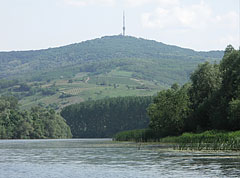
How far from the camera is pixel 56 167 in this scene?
5572 cm

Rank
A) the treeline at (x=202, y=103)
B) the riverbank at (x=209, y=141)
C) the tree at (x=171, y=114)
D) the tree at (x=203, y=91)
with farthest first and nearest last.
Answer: the tree at (x=171, y=114)
the tree at (x=203, y=91)
the treeline at (x=202, y=103)
the riverbank at (x=209, y=141)

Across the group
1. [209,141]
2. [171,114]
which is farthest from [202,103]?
[209,141]

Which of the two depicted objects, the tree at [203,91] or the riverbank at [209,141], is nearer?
the riverbank at [209,141]

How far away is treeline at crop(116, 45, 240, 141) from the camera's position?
10675 cm

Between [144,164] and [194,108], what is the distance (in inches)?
2705

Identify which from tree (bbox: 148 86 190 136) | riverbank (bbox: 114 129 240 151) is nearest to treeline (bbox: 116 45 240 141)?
tree (bbox: 148 86 190 136)

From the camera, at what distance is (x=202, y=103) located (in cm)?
11600

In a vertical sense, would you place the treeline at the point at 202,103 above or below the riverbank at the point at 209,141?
above

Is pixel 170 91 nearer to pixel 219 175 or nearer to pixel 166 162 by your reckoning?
pixel 166 162

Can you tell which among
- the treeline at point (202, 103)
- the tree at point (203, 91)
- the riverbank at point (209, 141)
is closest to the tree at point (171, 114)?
the treeline at point (202, 103)

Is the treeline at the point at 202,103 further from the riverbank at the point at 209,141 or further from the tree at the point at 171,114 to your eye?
the riverbank at the point at 209,141

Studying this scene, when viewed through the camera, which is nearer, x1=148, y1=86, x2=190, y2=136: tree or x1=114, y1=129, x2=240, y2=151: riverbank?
x1=114, y1=129, x2=240, y2=151: riverbank

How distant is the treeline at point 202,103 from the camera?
106750mm

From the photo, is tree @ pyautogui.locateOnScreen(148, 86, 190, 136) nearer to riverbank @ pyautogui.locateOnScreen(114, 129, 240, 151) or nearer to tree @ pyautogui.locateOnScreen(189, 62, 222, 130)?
tree @ pyautogui.locateOnScreen(189, 62, 222, 130)
